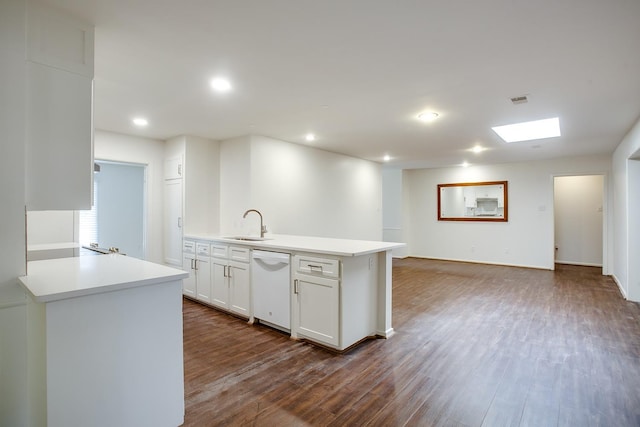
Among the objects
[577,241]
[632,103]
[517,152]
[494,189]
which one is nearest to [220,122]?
[632,103]

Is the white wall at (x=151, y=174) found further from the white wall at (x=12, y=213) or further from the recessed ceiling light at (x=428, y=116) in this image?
the recessed ceiling light at (x=428, y=116)

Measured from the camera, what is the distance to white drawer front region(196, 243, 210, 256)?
4.30 m

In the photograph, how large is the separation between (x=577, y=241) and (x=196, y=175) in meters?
8.43

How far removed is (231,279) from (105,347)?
232 centimetres

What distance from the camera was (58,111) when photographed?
1.83 meters

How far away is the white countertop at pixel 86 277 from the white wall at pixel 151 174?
2819mm

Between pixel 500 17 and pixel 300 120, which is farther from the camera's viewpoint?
pixel 300 120

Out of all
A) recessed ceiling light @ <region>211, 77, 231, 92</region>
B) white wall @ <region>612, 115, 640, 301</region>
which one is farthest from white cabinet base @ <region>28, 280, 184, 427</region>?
white wall @ <region>612, 115, 640, 301</region>

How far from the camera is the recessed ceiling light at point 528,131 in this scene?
14.4ft

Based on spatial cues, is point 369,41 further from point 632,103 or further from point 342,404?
point 632,103

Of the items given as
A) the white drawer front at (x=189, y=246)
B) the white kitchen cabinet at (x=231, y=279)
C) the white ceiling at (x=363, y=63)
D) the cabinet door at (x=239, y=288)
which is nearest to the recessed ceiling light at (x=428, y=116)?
the white ceiling at (x=363, y=63)

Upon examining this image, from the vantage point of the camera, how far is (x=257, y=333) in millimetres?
3400

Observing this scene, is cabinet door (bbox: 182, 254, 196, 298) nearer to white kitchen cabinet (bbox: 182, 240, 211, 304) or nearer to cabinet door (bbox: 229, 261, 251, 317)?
white kitchen cabinet (bbox: 182, 240, 211, 304)

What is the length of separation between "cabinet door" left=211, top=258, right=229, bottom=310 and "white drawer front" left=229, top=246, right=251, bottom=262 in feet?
0.57
